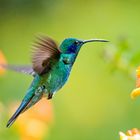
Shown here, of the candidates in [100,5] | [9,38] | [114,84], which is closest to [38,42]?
[114,84]

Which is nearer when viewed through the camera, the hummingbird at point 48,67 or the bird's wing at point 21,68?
Answer: the hummingbird at point 48,67

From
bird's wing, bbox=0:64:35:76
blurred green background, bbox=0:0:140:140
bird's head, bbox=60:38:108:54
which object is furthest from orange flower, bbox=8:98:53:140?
bird's head, bbox=60:38:108:54

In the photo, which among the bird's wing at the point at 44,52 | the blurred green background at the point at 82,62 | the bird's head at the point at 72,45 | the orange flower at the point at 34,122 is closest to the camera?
the bird's wing at the point at 44,52

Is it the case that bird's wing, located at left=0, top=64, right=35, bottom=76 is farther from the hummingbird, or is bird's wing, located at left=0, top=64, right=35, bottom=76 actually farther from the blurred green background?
the blurred green background

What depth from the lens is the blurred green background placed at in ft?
16.6

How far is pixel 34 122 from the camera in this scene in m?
3.54

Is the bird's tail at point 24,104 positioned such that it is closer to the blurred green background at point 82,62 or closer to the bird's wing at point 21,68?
the bird's wing at point 21,68

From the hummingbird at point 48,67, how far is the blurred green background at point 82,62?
0.89ft

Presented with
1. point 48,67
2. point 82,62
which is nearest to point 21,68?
point 48,67

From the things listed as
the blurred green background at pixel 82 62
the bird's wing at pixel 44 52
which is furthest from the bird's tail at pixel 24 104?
the blurred green background at pixel 82 62

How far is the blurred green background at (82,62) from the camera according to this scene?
507 centimetres

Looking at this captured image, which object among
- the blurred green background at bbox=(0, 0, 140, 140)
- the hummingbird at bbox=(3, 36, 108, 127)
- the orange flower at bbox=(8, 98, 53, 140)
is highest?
the hummingbird at bbox=(3, 36, 108, 127)

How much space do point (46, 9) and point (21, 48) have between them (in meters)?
1.29

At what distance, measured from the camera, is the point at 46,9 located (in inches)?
344
